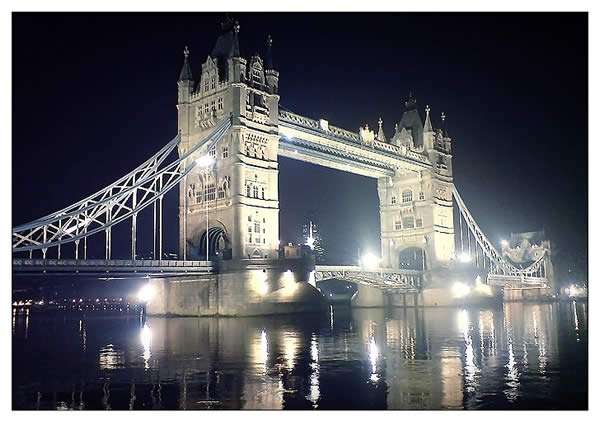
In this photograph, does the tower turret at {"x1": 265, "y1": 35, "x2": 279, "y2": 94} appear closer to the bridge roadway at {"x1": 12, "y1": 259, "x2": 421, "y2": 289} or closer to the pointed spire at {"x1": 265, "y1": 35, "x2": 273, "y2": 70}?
the pointed spire at {"x1": 265, "y1": 35, "x2": 273, "y2": 70}

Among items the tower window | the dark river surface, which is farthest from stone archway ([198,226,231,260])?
the dark river surface

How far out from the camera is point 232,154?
5300cm

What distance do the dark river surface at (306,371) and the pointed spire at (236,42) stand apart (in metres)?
27.6

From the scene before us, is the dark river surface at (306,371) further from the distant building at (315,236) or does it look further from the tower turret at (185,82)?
the distant building at (315,236)

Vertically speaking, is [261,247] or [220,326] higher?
[261,247]

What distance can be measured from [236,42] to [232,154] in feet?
31.5

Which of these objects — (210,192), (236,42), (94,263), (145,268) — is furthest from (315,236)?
(94,263)

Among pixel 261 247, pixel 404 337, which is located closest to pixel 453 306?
pixel 261 247

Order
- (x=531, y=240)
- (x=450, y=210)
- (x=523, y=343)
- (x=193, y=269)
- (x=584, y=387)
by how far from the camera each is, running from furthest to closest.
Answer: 1. (x=531, y=240)
2. (x=450, y=210)
3. (x=193, y=269)
4. (x=523, y=343)
5. (x=584, y=387)

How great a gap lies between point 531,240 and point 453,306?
54879 mm

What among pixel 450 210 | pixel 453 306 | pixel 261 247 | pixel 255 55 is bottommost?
pixel 453 306

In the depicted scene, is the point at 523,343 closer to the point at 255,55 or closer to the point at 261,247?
the point at 261,247

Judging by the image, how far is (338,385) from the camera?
680 inches

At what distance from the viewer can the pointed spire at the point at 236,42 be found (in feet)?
177
